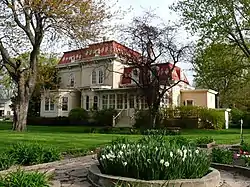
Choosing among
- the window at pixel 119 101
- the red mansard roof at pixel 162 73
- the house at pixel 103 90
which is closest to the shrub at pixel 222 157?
the red mansard roof at pixel 162 73

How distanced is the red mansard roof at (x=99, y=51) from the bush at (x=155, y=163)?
1673cm

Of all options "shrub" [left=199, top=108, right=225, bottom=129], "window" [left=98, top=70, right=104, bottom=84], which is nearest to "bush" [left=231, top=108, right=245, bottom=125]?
"shrub" [left=199, top=108, right=225, bottom=129]

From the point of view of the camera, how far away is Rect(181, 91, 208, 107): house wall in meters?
36.9

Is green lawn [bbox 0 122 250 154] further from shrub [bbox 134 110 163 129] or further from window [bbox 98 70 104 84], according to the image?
window [bbox 98 70 104 84]

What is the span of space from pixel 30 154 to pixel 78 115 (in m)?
30.0

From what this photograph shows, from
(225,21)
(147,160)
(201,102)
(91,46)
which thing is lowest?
(147,160)

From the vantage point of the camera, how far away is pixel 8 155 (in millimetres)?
7621

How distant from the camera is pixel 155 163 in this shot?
5.66 m

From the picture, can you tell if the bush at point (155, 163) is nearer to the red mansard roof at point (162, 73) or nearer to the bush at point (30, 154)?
the bush at point (30, 154)

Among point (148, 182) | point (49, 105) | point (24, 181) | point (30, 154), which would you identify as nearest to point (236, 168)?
point (148, 182)

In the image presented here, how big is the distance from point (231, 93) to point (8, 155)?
43834 mm

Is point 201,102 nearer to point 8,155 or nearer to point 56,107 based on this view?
point 56,107

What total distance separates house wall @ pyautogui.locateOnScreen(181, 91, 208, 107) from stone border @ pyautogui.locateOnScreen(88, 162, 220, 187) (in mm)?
31209

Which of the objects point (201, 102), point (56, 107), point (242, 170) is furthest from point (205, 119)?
point (242, 170)
